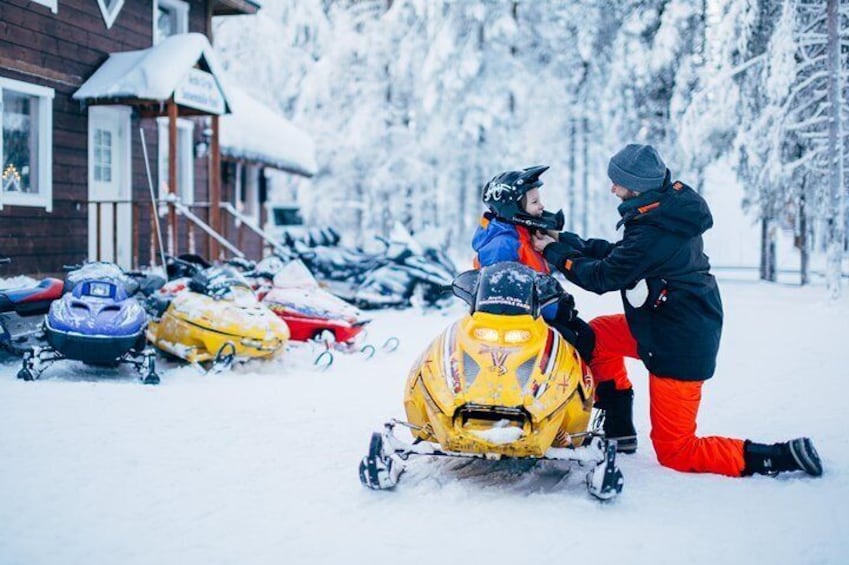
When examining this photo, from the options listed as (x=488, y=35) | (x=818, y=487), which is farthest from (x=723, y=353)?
(x=488, y=35)

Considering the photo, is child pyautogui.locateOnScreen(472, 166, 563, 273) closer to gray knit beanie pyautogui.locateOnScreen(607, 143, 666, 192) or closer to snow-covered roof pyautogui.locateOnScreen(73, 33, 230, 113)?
gray knit beanie pyautogui.locateOnScreen(607, 143, 666, 192)

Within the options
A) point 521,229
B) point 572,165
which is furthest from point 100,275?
point 572,165

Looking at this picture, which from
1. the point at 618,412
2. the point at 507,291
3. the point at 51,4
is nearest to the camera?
the point at 507,291

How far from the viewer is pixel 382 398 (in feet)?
21.3

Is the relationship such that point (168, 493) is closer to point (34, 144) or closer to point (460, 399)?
point (460, 399)

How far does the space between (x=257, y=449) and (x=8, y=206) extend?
7.37 metres

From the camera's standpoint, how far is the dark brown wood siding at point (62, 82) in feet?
34.1

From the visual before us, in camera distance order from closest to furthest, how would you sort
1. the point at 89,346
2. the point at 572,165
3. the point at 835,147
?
the point at 89,346
the point at 835,147
the point at 572,165

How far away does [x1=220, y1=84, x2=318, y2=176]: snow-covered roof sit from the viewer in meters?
17.5

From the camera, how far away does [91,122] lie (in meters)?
12.0

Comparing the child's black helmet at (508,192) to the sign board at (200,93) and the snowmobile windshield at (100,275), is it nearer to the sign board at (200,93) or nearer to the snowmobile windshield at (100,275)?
the snowmobile windshield at (100,275)

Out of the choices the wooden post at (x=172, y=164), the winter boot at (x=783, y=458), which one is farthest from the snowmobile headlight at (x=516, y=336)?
the wooden post at (x=172, y=164)

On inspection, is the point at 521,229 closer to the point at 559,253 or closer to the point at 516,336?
the point at 559,253

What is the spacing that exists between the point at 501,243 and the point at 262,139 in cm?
1519
